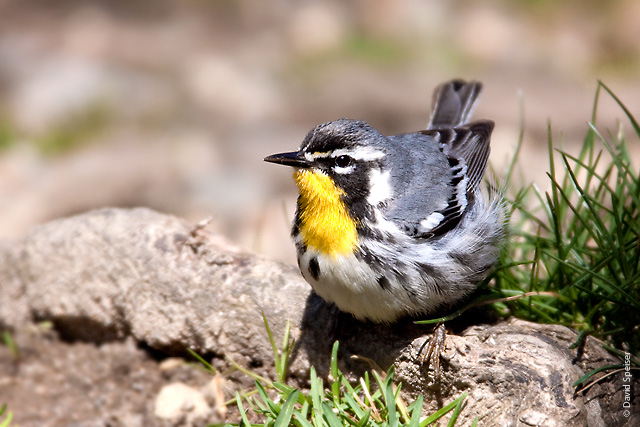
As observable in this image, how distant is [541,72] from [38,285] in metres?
6.78

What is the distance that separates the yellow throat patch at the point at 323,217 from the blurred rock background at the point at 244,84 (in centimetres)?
318

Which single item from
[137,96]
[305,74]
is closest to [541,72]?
[305,74]

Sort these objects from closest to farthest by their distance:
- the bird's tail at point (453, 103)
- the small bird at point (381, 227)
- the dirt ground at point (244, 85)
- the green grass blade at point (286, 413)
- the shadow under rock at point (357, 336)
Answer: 1. the green grass blade at point (286, 413)
2. the small bird at point (381, 227)
3. the shadow under rock at point (357, 336)
4. the bird's tail at point (453, 103)
5. the dirt ground at point (244, 85)

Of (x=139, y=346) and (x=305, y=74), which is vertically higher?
(x=305, y=74)

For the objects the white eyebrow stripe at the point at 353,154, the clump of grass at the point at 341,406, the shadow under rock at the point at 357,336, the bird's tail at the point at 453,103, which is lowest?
the clump of grass at the point at 341,406

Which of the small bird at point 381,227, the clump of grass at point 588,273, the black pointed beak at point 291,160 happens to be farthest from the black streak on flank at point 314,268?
the clump of grass at point 588,273

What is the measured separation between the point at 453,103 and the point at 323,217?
1793 millimetres

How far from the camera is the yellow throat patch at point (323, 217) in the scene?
338 centimetres

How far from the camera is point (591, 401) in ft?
10.2

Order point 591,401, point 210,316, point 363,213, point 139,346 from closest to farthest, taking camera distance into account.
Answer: point 591,401 → point 363,213 → point 210,316 → point 139,346

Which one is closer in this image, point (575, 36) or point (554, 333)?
point (554, 333)

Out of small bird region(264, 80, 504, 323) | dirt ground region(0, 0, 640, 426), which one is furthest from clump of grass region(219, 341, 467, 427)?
dirt ground region(0, 0, 640, 426)

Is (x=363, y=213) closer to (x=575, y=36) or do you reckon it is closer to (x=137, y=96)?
(x=137, y=96)

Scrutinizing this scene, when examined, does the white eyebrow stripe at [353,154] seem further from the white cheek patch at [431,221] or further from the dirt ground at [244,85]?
the dirt ground at [244,85]
